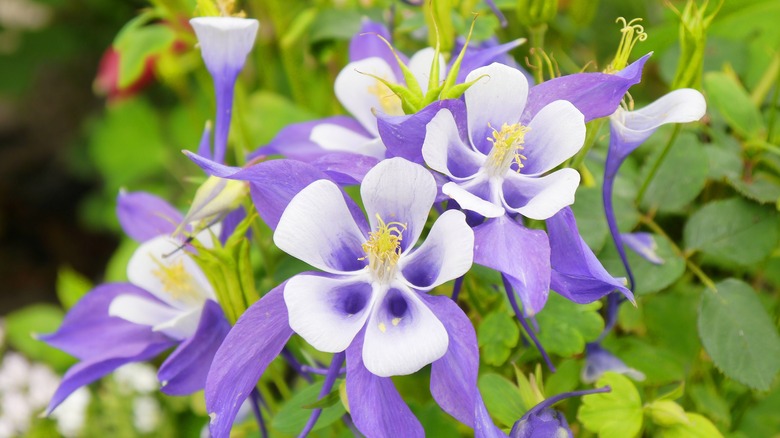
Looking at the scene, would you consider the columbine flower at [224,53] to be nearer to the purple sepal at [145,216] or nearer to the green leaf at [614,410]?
the purple sepal at [145,216]

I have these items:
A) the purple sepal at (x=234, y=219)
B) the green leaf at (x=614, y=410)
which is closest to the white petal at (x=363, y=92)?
the purple sepal at (x=234, y=219)

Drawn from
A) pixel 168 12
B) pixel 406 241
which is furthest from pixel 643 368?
pixel 168 12

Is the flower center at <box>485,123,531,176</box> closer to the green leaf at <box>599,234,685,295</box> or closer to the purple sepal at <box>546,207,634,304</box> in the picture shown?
the purple sepal at <box>546,207,634,304</box>

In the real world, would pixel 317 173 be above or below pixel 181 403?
above

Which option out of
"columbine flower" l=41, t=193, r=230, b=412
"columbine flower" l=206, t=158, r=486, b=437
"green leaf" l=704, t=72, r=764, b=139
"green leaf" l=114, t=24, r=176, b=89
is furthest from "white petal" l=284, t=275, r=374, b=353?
"green leaf" l=114, t=24, r=176, b=89

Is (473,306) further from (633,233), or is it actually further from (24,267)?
Result: (24,267)

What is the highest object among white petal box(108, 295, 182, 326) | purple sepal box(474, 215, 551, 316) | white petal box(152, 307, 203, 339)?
purple sepal box(474, 215, 551, 316)
